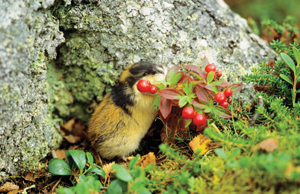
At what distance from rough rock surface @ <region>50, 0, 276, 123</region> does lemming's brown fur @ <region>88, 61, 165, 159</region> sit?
440 mm

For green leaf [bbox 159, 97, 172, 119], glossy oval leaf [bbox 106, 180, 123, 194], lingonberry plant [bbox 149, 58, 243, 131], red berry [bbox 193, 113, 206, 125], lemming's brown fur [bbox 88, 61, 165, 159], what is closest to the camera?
glossy oval leaf [bbox 106, 180, 123, 194]

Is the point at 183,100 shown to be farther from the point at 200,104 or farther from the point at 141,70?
the point at 141,70

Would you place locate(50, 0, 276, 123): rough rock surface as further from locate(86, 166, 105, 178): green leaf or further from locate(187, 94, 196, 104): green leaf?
locate(86, 166, 105, 178): green leaf

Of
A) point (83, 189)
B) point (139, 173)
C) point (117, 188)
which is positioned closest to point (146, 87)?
point (139, 173)

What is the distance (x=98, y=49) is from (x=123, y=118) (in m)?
1.27

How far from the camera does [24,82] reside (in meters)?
3.17

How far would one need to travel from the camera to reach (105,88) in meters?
4.46

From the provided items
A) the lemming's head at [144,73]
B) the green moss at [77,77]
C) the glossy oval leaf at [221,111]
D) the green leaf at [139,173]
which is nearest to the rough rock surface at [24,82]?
the green moss at [77,77]

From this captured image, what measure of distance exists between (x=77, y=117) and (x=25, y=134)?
139 cm

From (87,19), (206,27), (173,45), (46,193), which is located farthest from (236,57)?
(46,193)

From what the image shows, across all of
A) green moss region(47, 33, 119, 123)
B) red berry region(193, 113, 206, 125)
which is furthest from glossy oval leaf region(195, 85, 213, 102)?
green moss region(47, 33, 119, 123)

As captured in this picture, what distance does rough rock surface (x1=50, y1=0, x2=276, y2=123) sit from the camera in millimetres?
4016

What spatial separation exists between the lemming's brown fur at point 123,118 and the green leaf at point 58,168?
25.1 inches

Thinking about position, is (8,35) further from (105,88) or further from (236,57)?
(236,57)
